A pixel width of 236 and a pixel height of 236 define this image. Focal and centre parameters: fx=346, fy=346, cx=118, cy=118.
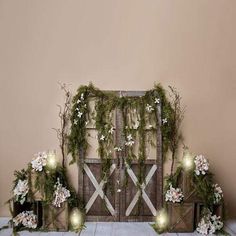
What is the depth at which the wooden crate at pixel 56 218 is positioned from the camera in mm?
3449

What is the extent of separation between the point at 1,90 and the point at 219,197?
252 cm

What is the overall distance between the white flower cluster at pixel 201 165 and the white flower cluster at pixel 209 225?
1.48ft

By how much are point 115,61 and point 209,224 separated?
6.31ft

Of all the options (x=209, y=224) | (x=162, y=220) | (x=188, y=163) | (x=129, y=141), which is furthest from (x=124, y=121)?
(x=209, y=224)

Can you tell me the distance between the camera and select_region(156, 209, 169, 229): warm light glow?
11.5 ft

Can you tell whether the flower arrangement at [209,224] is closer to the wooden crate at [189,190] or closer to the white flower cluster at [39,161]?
the wooden crate at [189,190]

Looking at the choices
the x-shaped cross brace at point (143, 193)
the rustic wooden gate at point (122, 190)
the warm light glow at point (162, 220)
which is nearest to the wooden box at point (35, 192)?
the rustic wooden gate at point (122, 190)

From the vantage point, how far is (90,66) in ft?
12.0

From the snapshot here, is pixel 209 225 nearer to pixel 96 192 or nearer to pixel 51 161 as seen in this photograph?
pixel 96 192

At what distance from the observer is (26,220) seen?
11.3 feet

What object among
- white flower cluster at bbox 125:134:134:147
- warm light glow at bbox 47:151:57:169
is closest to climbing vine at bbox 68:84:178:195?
white flower cluster at bbox 125:134:134:147

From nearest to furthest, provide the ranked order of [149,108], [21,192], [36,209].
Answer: [21,192], [36,209], [149,108]

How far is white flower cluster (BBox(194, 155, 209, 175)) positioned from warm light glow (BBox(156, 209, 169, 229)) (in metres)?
0.56

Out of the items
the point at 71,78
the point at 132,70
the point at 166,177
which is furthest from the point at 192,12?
the point at 166,177
